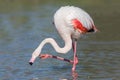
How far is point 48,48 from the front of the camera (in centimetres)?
1636

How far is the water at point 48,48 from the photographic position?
12.7 metres

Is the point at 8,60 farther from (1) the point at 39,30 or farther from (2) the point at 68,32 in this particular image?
(1) the point at 39,30

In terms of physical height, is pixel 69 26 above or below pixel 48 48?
below

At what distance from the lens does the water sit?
41.6ft

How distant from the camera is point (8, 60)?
14.6 metres

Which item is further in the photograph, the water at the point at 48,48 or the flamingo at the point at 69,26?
the flamingo at the point at 69,26

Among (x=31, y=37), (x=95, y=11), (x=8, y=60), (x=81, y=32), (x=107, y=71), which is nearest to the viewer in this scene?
(x=107, y=71)

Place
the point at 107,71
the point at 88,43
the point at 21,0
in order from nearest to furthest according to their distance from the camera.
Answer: the point at 107,71
the point at 88,43
the point at 21,0

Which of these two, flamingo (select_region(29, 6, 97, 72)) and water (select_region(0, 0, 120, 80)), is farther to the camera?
flamingo (select_region(29, 6, 97, 72))

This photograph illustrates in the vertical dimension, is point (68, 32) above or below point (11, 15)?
below

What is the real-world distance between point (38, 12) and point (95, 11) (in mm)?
3027

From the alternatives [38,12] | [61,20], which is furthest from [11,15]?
[61,20]

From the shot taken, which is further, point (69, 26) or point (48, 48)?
point (48, 48)

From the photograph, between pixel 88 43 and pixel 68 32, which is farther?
pixel 88 43
